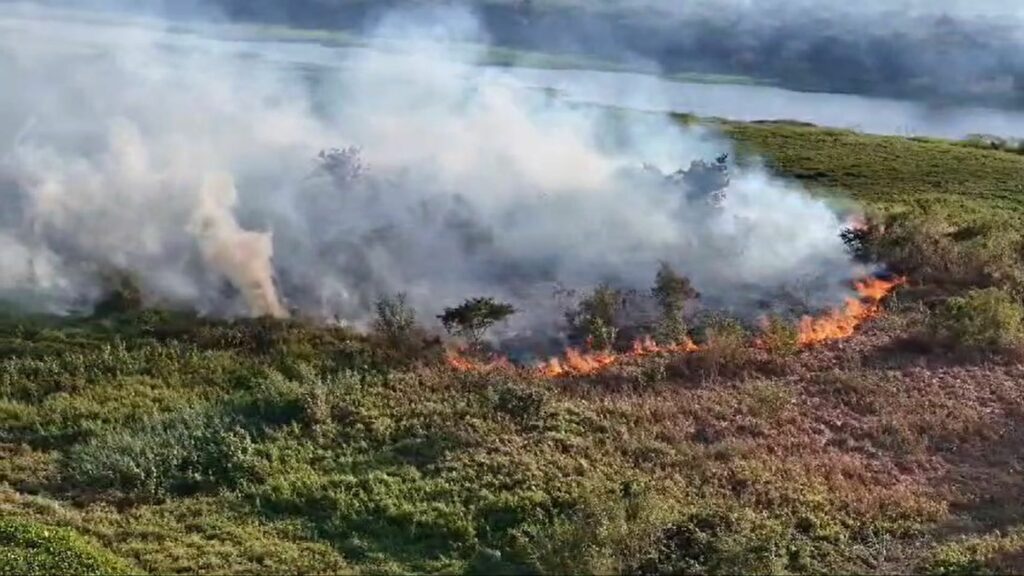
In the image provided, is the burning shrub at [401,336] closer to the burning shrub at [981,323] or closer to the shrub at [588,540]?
the shrub at [588,540]

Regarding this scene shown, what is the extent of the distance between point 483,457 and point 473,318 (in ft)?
15.5

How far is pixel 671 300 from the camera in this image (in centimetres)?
2080

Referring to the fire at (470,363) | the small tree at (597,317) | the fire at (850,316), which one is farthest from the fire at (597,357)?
the fire at (850,316)

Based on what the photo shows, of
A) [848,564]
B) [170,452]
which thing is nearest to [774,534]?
[848,564]

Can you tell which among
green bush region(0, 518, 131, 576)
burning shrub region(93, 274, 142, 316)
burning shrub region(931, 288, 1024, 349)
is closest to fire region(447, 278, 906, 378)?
burning shrub region(931, 288, 1024, 349)

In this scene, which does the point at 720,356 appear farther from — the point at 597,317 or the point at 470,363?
the point at 470,363

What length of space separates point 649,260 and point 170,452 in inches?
464

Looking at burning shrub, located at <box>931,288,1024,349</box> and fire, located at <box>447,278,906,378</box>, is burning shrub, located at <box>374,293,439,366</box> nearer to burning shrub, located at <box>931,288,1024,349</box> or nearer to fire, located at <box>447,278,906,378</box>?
fire, located at <box>447,278,906,378</box>

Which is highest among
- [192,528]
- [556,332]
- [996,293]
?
[996,293]

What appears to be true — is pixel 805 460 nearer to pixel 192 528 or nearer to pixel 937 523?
pixel 937 523

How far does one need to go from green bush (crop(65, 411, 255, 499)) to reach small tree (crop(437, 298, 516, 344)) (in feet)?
16.1

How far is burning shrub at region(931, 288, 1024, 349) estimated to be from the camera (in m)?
19.8

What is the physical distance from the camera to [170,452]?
1471 centimetres

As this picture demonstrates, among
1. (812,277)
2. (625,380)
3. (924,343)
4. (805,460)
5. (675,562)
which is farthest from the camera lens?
(812,277)
